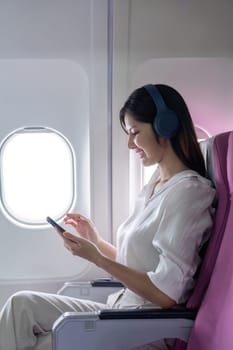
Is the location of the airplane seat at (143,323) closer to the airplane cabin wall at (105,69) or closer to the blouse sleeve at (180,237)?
the blouse sleeve at (180,237)

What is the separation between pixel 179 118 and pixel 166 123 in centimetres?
7

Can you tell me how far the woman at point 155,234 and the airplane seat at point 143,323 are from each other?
43 mm

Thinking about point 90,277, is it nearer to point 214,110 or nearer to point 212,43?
point 214,110

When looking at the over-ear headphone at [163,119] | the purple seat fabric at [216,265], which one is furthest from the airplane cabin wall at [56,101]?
the purple seat fabric at [216,265]

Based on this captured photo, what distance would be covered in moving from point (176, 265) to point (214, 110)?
3.03ft

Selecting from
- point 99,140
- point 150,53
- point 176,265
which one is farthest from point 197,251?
point 150,53

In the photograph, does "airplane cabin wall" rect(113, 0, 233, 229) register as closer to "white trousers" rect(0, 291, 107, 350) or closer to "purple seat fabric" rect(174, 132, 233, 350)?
"purple seat fabric" rect(174, 132, 233, 350)

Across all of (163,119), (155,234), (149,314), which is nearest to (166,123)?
(163,119)

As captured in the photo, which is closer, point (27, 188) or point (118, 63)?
point (118, 63)

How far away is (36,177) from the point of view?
2357 mm

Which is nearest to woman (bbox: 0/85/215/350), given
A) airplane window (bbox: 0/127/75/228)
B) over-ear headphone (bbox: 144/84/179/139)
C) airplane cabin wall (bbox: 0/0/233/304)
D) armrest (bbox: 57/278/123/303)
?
over-ear headphone (bbox: 144/84/179/139)

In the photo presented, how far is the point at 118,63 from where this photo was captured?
6.51 ft

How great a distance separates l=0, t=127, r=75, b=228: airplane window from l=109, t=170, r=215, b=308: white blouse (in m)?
0.77

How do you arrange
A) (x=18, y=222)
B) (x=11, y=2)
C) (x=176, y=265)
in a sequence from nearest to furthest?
(x=176, y=265), (x=11, y=2), (x=18, y=222)
